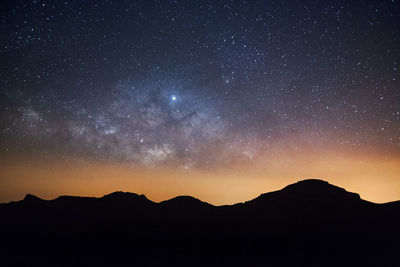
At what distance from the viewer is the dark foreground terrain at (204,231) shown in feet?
136

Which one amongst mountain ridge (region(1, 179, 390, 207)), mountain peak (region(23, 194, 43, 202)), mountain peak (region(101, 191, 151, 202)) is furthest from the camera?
mountain peak (region(101, 191, 151, 202))

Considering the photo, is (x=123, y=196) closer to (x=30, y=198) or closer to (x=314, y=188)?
(x=30, y=198)

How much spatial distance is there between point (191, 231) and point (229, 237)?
25.0 ft

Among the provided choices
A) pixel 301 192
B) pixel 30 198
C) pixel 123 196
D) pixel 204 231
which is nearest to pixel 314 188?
pixel 301 192

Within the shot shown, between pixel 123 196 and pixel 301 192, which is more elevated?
pixel 301 192

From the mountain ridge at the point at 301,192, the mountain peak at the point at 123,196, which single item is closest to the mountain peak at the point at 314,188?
the mountain ridge at the point at 301,192

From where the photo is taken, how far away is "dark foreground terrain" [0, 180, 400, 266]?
136ft

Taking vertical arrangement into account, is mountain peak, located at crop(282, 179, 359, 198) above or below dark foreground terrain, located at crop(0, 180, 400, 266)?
above

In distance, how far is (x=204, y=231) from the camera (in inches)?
2147

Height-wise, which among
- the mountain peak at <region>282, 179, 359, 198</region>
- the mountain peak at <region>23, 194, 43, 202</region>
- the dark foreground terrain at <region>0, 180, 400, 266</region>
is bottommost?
the dark foreground terrain at <region>0, 180, 400, 266</region>

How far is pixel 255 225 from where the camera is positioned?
5603 centimetres

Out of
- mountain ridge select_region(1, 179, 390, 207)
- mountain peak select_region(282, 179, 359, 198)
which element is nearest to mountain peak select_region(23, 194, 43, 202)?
mountain ridge select_region(1, 179, 390, 207)

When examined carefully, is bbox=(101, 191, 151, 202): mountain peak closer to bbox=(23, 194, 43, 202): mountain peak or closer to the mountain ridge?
the mountain ridge

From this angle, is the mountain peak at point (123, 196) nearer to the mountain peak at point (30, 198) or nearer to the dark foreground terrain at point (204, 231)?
the dark foreground terrain at point (204, 231)
